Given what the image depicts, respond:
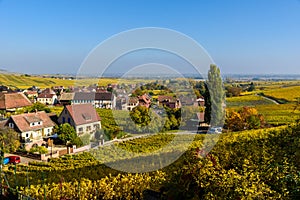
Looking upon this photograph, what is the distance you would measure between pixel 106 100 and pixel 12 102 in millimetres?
16645

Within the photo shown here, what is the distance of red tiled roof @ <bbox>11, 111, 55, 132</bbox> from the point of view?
1338 centimetres

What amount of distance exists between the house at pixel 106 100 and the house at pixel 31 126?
415cm

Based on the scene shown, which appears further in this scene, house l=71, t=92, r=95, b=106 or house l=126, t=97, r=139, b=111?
house l=71, t=92, r=95, b=106

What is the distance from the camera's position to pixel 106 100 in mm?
8984

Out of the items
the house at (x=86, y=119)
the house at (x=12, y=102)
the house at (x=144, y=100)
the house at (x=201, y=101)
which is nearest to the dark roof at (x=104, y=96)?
the house at (x=86, y=119)

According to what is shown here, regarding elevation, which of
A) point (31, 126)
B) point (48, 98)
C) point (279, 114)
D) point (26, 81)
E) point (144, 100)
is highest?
point (26, 81)

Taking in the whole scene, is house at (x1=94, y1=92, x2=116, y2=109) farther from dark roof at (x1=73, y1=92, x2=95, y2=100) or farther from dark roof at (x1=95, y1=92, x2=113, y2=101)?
dark roof at (x1=73, y1=92, x2=95, y2=100)

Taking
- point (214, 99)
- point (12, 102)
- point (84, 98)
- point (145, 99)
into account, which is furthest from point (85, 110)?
point (12, 102)

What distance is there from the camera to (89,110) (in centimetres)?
1066

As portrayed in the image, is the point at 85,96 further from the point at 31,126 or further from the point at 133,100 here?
the point at 31,126

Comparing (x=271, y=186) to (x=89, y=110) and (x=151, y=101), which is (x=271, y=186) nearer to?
(x=151, y=101)

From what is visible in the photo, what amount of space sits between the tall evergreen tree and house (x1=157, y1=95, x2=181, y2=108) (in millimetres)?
3930

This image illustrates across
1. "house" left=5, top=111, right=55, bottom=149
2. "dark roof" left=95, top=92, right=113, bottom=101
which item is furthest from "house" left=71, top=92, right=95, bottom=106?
"house" left=5, top=111, right=55, bottom=149

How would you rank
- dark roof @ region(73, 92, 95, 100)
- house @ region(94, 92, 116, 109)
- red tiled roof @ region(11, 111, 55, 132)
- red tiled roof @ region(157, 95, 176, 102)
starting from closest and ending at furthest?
1. house @ region(94, 92, 116, 109)
2. red tiled roof @ region(157, 95, 176, 102)
3. dark roof @ region(73, 92, 95, 100)
4. red tiled roof @ region(11, 111, 55, 132)
